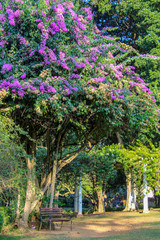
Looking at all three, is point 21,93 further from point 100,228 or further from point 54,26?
point 100,228

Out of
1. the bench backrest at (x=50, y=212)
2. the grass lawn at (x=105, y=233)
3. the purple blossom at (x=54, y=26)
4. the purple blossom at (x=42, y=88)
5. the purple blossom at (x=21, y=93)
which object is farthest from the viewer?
the bench backrest at (x=50, y=212)

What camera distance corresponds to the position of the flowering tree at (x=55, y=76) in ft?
28.0

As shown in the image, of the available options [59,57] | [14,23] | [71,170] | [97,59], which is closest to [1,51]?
[14,23]

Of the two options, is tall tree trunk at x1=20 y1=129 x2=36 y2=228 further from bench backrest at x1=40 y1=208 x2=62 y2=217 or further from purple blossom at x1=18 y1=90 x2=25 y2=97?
purple blossom at x1=18 y1=90 x2=25 y2=97

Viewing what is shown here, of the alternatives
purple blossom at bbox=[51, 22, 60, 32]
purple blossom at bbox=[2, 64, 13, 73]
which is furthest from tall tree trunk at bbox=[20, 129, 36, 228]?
purple blossom at bbox=[51, 22, 60, 32]

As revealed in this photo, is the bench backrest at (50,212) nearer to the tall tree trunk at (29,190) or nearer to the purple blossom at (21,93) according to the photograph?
the tall tree trunk at (29,190)

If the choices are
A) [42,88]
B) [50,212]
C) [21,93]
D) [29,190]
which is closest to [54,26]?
[42,88]

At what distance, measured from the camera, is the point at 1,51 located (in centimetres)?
892

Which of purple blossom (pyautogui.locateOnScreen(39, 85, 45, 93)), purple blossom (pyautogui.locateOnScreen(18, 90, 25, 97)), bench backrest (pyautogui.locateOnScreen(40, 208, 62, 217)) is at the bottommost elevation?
bench backrest (pyautogui.locateOnScreen(40, 208, 62, 217))

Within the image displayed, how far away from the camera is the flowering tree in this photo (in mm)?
8523

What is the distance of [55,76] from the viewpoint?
28.3ft

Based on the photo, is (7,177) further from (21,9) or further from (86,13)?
(86,13)

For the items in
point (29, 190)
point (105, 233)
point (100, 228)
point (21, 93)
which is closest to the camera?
point (21, 93)

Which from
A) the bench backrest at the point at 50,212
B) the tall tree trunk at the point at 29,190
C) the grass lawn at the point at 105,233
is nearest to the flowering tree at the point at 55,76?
the tall tree trunk at the point at 29,190
